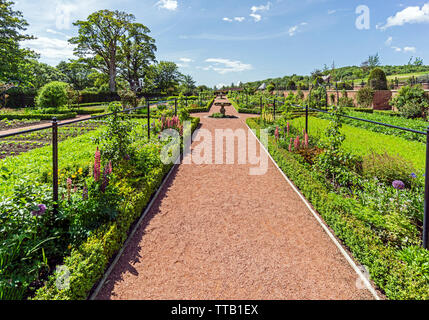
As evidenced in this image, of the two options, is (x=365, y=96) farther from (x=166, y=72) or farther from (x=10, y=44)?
(x=166, y=72)

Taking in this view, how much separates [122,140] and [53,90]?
18573 mm

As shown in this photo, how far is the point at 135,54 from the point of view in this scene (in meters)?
37.6

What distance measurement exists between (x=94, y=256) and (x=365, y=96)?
28852 millimetres

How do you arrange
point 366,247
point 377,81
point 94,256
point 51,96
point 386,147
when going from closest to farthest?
point 94,256 < point 366,247 < point 386,147 < point 51,96 < point 377,81

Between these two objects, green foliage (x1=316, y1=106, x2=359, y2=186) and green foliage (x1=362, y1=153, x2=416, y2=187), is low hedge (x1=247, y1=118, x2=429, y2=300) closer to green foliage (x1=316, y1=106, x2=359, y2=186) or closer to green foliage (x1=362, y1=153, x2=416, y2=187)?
green foliage (x1=316, y1=106, x2=359, y2=186)

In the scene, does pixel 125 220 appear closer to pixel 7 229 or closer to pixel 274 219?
pixel 7 229

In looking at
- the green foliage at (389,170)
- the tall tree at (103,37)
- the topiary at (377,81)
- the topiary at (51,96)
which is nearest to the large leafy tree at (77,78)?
the tall tree at (103,37)

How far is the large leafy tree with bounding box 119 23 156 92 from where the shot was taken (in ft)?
116

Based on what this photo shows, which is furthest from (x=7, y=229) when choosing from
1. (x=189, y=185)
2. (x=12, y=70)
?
(x=12, y=70)

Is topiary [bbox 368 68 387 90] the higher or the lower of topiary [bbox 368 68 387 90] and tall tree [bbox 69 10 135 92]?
the lower

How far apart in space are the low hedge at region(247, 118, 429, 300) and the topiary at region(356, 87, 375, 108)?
82.0 feet

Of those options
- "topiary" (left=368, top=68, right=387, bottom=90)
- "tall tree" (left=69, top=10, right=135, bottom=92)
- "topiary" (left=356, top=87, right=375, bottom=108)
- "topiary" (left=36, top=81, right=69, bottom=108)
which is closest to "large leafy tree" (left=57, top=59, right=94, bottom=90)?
"tall tree" (left=69, top=10, right=135, bottom=92)

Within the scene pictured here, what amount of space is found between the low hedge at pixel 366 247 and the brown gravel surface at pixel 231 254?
7.5 inches

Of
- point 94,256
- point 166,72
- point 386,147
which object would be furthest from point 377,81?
point 166,72
